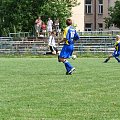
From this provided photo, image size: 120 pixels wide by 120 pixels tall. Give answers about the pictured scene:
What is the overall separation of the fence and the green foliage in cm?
524

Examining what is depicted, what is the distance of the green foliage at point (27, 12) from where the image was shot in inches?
1905

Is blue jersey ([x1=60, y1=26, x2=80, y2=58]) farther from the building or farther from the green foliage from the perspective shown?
the building

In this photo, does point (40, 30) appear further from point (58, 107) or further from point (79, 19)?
point (58, 107)

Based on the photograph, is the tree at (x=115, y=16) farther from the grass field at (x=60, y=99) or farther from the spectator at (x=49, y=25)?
the grass field at (x=60, y=99)

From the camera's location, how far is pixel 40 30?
1724 inches

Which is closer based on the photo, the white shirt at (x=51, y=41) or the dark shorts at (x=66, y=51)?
the dark shorts at (x=66, y=51)

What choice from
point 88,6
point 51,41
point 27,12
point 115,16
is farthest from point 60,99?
point 88,6

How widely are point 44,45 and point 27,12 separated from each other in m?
7.19

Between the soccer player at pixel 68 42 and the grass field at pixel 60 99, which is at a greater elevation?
the soccer player at pixel 68 42

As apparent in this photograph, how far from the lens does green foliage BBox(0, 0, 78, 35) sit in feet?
159

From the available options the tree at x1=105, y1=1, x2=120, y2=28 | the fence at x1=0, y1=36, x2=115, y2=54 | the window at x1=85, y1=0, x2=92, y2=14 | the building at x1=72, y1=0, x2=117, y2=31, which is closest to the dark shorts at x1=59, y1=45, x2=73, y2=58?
the fence at x1=0, y1=36, x2=115, y2=54

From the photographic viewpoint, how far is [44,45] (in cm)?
4225

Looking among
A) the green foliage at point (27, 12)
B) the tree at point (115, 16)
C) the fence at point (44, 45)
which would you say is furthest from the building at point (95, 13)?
the fence at point (44, 45)

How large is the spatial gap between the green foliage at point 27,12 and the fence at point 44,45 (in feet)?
17.2
